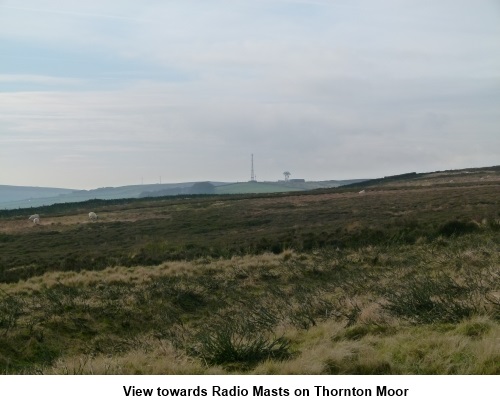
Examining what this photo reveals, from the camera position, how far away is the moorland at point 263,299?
21.2 feet

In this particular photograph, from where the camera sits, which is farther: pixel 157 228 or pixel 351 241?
pixel 157 228

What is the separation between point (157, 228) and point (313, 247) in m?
17.7

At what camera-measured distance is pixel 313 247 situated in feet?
83.0

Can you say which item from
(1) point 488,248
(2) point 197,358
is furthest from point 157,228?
(2) point 197,358

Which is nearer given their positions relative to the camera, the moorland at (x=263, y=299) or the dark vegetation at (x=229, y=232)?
the moorland at (x=263, y=299)

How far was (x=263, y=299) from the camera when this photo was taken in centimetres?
1449

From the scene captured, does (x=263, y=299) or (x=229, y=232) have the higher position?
(x=229, y=232)

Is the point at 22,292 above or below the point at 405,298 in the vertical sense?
below

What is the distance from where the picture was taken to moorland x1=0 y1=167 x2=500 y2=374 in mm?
6461

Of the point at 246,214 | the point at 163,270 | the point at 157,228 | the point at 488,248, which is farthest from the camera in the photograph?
the point at 246,214

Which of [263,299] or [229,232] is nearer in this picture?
[263,299]

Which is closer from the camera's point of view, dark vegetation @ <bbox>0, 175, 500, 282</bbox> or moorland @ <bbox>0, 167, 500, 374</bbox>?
moorland @ <bbox>0, 167, 500, 374</bbox>

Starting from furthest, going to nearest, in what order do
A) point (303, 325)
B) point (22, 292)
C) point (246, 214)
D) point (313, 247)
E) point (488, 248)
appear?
point (246, 214) → point (313, 247) → point (22, 292) → point (488, 248) → point (303, 325)

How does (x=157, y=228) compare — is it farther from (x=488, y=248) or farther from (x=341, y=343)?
(x=341, y=343)
